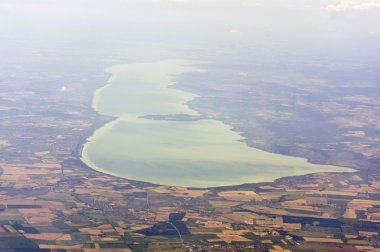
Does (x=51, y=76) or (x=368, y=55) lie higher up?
(x=368, y=55)

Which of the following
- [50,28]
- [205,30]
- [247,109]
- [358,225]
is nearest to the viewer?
[358,225]

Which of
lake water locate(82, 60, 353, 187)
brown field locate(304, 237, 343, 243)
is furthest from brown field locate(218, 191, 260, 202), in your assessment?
brown field locate(304, 237, 343, 243)

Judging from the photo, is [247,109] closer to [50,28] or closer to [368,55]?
[368,55]

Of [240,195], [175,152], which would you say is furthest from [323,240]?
[175,152]

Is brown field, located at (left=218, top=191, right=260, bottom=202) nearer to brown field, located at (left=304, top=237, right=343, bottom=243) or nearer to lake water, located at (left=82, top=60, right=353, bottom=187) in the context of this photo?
lake water, located at (left=82, top=60, right=353, bottom=187)

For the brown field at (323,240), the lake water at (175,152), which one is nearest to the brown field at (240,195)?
the lake water at (175,152)

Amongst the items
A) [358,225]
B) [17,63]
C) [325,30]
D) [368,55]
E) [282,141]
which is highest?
[325,30]

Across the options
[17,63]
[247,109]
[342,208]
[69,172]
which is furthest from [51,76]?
[342,208]

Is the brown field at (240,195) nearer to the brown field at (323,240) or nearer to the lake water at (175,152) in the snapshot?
the lake water at (175,152)
